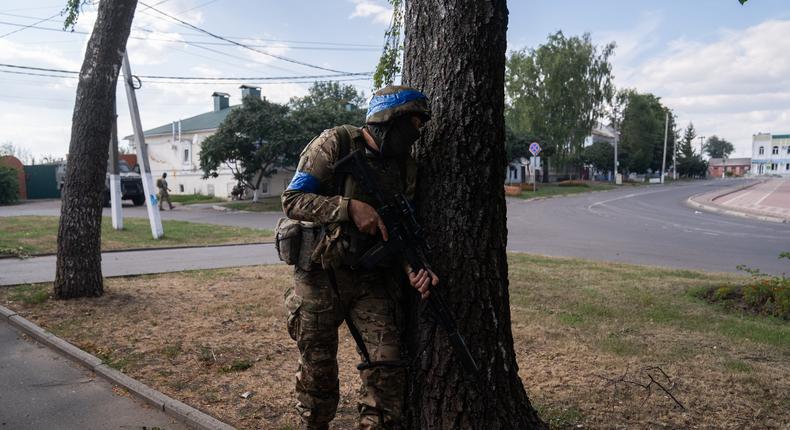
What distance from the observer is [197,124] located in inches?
1467

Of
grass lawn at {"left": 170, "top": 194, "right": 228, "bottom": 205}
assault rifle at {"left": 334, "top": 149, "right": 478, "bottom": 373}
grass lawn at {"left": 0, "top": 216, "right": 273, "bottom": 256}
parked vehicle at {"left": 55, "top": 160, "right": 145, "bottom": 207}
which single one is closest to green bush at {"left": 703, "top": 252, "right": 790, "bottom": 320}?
assault rifle at {"left": 334, "top": 149, "right": 478, "bottom": 373}

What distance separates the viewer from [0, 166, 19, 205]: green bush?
28.0 meters

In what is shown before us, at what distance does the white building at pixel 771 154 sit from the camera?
11412cm

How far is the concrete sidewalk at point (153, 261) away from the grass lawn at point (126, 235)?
76cm

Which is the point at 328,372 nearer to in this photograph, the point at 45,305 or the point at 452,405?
the point at 452,405

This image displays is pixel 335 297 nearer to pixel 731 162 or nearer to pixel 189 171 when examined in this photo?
pixel 189 171

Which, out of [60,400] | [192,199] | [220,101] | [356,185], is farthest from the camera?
[220,101]

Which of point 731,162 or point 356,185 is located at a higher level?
point 731,162

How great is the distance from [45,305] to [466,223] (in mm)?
5481

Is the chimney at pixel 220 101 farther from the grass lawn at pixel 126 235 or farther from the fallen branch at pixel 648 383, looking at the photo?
the fallen branch at pixel 648 383

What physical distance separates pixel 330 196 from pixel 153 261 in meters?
8.44

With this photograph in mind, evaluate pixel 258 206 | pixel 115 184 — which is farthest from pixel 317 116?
pixel 115 184

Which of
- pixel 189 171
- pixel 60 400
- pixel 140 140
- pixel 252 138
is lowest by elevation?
pixel 60 400

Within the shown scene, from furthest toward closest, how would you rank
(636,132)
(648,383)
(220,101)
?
(636,132), (220,101), (648,383)
